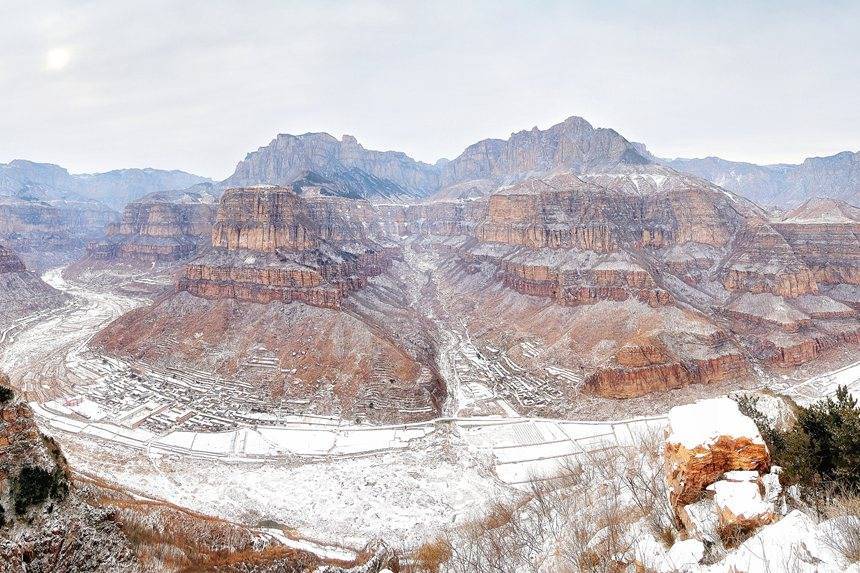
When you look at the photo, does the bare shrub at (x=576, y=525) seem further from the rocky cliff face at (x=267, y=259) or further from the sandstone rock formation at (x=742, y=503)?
the rocky cliff face at (x=267, y=259)

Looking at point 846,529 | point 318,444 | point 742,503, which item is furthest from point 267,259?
point 846,529

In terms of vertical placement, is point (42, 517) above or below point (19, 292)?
below

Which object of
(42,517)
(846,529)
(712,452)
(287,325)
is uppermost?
(712,452)

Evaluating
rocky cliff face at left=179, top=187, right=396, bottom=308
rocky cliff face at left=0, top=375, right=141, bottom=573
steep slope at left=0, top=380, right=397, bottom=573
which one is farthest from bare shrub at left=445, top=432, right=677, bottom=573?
rocky cliff face at left=179, top=187, right=396, bottom=308

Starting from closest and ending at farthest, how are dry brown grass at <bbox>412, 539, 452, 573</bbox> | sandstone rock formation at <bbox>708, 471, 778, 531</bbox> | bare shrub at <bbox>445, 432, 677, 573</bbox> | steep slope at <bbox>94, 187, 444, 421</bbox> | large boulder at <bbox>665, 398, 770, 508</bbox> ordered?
sandstone rock formation at <bbox>708, 471, 778, 531</bbox> < large boulder at <bbox>665, 398, 770, 508</bbox> < bare shrub at <bbox>445, 432, 677, 573</bbox> < dry brown grass at <bbox>412, 539, 452, 573</bbox> < steep slope at <bbox>94, 187, 444, 421</bbox>

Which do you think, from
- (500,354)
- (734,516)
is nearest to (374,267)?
(500,354)

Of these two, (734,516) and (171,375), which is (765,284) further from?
(171,375)

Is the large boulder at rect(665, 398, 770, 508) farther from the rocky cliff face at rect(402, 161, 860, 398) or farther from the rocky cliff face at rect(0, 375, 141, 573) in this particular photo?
the rocky cliff face at rect(402, 161, 860, 398)

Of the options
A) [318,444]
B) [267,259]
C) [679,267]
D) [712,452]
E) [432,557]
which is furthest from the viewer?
[679,267]

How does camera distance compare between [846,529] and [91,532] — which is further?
[91,532]

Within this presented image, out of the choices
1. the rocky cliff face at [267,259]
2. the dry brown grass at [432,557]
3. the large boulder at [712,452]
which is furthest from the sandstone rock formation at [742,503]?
the rocky cliff face at [267,259]

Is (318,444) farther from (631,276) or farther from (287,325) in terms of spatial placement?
(631,276)

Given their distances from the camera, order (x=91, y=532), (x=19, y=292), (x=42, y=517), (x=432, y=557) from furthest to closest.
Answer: (x=19, y=292), (x=432, y=557), (x=91, y=532), (x=42, y=517)
